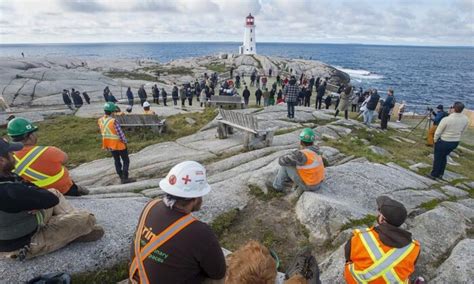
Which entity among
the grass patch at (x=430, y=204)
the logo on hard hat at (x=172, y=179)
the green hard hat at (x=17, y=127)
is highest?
the logo on hard hat at (x=172, y=179)

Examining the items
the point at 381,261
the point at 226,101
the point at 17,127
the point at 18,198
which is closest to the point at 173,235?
the point at 18,198

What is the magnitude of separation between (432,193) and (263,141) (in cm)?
634

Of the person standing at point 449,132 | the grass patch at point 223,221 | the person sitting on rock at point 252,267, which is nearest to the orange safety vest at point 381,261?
the person sitting on rock at point 252,267

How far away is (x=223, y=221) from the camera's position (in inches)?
275

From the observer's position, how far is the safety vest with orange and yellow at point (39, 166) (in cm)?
581

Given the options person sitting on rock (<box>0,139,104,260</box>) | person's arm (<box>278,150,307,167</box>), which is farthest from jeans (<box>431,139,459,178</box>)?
person sitting on rock (<box>0,139,104,260</box>)

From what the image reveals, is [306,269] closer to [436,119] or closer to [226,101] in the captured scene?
[436,119]

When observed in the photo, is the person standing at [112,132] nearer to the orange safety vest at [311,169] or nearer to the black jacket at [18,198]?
the black jacket at [18,198]

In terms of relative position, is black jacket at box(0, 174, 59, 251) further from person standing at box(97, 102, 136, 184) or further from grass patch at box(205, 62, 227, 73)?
grass patch at box(205, 62, 227, 73)

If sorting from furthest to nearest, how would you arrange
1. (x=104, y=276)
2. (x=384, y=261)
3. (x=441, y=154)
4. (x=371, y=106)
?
(x=371, y=106) → (x=441, y=154) → (x=104, y=276) → (x=384, y=261)

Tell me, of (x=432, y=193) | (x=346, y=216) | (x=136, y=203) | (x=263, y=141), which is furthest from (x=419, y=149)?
(x=136, y=203)

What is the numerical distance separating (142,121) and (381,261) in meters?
14.4

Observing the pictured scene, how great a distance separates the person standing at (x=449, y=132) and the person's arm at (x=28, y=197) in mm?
11038

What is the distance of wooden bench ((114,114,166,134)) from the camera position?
1602 cm
